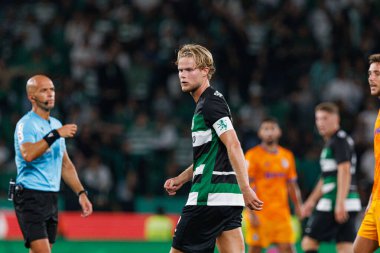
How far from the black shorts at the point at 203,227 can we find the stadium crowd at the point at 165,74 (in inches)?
322

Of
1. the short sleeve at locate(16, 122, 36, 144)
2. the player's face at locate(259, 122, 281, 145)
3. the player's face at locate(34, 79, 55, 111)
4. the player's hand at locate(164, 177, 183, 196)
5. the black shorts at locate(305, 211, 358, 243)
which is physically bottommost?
the black shorts at locate(305, 211, 358, 243)

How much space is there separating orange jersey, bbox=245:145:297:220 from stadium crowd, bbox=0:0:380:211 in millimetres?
3868

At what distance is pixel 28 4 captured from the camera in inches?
747

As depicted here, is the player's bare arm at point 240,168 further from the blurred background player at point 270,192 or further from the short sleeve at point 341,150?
the blurred background player at point 270,192

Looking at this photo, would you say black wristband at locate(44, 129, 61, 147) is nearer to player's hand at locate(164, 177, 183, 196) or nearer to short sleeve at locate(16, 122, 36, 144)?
short sleeve at locate(16, 122, 36, 144)


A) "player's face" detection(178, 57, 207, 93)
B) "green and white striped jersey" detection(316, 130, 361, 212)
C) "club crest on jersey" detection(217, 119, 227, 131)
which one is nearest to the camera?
"club crest on jersey" detection(217, 119, 227, 131)

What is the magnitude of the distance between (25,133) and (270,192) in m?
3.95

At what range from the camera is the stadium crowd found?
1554 cm

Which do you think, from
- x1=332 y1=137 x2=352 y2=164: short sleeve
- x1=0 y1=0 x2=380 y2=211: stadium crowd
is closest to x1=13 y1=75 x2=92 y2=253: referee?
x1=332 y1=137 x2=352 y2=164: short sleeve

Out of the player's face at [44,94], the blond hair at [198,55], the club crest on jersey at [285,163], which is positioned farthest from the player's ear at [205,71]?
the club crest on jersey at [285,163]

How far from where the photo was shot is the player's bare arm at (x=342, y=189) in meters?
9.71

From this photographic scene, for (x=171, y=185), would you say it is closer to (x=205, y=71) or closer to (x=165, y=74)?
(x=205, y=71)

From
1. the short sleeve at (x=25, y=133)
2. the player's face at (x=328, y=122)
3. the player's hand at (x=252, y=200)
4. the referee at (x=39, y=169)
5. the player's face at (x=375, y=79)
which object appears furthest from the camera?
the player's face at (x=328, y=122)

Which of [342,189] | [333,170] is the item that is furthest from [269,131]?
[342,189]
